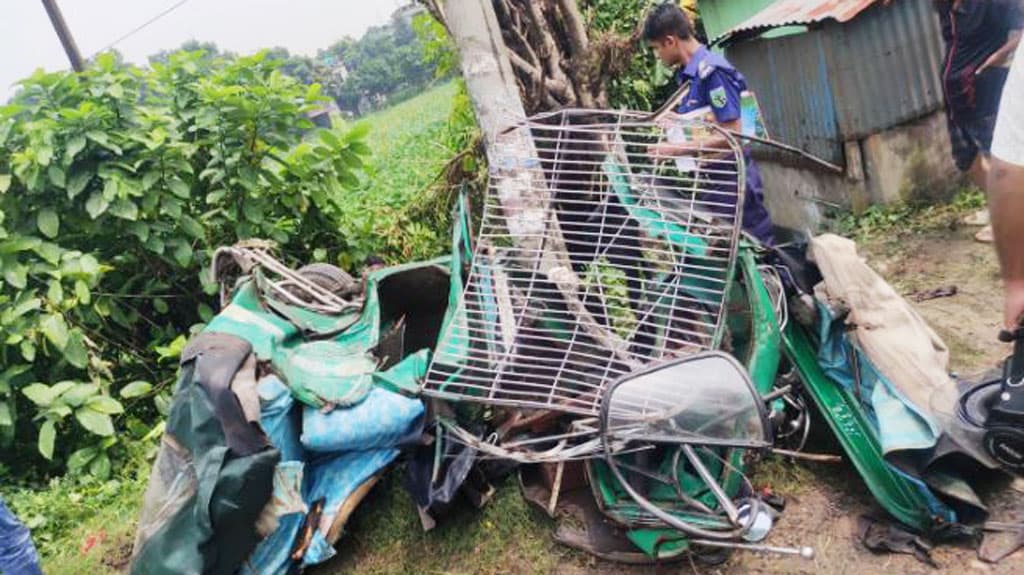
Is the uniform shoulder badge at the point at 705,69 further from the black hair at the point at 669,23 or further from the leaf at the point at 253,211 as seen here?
the leaf at the point at 253,211

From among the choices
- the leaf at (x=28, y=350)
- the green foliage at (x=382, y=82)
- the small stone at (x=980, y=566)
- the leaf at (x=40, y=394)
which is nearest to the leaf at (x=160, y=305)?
the leaf at (x=28, y=350)

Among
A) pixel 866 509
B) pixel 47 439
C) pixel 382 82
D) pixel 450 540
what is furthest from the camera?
pixel 382 82

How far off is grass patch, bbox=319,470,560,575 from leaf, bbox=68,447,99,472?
1.94 meters

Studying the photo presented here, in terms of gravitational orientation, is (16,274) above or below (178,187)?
below

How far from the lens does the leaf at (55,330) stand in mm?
3971

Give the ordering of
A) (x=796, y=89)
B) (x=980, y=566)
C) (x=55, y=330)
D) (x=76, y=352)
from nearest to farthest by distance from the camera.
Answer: (x=980, y=566) < (x=55, y=330) < (x=76, y=352) < (x=796, y=89)

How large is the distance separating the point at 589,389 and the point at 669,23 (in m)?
2.05

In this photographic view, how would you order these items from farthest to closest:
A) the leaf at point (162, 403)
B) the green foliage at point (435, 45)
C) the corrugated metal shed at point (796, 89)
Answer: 1. the green foliage at point (435, 45)
2. the corrugated metal shed at point (796, 89)
3. the leaf at point (162, 403)

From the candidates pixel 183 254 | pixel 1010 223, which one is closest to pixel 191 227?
pixel 183 254

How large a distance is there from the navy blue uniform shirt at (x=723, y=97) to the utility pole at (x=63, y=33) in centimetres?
826

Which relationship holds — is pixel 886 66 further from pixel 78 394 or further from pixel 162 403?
pixel 78 394

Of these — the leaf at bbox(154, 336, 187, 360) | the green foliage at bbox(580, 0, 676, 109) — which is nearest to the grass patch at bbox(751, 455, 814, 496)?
the leaf at bbox(154, 336, 187, 360)

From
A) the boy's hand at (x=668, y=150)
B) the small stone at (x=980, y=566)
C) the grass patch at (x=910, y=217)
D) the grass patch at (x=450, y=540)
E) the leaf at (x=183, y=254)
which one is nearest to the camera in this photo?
the small stone at (x=980, y=566)

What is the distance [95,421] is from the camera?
152 inches
